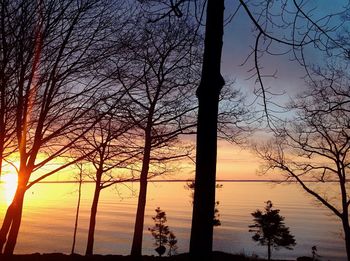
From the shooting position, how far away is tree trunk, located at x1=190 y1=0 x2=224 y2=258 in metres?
5.38

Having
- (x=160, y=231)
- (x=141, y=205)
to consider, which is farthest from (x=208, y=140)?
(x=160, y=231)

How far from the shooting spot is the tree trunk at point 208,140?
538cm

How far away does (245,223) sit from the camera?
17700 centimetres

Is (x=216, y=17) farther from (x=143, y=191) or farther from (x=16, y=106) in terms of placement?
(x=143, y=191)

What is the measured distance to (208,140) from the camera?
548 centimetres

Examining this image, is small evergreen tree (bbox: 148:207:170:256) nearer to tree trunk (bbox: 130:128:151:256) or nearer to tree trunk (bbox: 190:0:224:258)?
tree trunk (bbox: 130:128:151:256)

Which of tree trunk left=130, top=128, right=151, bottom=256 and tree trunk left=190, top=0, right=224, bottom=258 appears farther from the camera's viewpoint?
tree trunk left=130, top=128, right=151, bottom=256

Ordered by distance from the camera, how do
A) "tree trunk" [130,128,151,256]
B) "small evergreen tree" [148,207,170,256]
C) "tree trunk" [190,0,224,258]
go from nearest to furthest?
1. "tree trunk" [190,0,224,258]
2. "tree trunk" [130,128,151,256]
3. "small evergreen tree" [148,207,170,256]

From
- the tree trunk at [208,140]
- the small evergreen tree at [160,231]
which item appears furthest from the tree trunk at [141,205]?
the small evergreen tree at [160,231]

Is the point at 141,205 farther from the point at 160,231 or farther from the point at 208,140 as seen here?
the point at 160,231

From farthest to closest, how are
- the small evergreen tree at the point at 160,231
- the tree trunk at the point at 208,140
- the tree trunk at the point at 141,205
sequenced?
the small evergreen tree at the point at 160,231 < the tree trunk at the point at 141,205 < the tree trunk at the point at 208,140

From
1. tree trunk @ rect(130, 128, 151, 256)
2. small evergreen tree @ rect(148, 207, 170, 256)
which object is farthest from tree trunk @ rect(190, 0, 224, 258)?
small evergreen tree @ rect(148, 207, 170, 256)

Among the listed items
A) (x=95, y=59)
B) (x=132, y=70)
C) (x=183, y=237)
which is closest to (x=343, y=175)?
(x=132, y=70)

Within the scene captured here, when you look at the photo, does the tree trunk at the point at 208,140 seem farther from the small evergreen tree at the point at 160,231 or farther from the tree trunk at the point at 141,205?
the small evergreen tree at the point at 160,231
